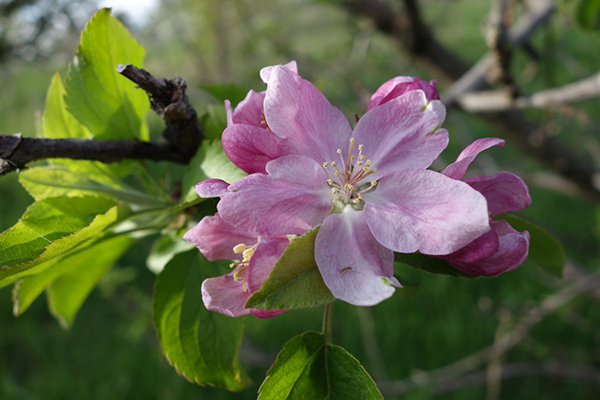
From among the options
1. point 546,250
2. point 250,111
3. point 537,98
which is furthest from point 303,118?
point 537,98

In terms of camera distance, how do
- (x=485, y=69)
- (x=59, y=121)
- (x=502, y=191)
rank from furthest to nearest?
(x=485, y=69) < (x=59, y=121) < (x=502, y=191)

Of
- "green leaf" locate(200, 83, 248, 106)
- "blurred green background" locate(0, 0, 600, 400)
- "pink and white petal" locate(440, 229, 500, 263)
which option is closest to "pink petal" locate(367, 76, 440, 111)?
"pink and white petal" locate(440, 229, 500, 263)

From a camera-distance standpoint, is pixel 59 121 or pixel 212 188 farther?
pixel 59 121

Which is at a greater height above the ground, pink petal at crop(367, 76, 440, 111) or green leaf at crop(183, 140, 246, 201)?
pink petal at crop(367, 76, 440, 111)

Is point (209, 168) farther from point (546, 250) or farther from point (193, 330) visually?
point (546, 250)

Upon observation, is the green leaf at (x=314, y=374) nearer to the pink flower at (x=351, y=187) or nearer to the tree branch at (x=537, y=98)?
the pink flower at (x=351, y=187)

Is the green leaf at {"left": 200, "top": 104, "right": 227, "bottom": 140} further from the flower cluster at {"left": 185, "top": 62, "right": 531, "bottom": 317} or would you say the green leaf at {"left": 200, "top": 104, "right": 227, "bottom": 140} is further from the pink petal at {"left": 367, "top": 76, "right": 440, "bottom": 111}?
the pink petal at {"left": 367, "top": 76, "right": 440, "bottom": 111}
